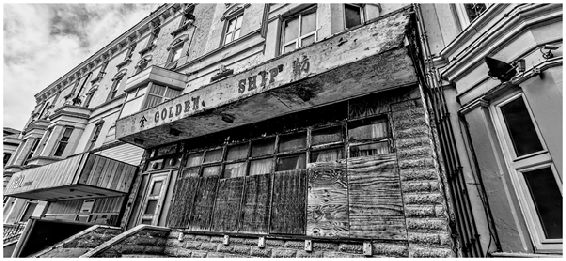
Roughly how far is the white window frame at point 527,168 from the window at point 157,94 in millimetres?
10587

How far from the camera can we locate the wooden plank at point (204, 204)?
6.04 meters

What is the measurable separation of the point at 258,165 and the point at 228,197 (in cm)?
105

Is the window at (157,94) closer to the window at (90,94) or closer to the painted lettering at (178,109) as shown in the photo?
the painted lettering at (178,109)

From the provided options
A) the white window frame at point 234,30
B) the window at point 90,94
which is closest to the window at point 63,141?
the window at point 90,94

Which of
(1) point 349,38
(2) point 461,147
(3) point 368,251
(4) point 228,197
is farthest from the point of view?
(4) point 228,197

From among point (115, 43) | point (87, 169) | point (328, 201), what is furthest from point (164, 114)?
point (115, 43)

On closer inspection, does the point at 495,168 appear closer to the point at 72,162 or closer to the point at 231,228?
the point at 231,228

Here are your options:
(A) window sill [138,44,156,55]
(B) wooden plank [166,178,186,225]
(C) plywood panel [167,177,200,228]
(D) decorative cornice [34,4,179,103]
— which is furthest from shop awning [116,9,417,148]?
(D) decorative cornice [34,4,179,103]

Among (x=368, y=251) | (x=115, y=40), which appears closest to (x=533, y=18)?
(x=368, y=251)

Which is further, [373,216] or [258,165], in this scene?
[258,165]

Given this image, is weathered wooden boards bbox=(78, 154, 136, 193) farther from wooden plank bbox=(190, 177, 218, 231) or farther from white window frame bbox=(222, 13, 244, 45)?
white window frame bbox=(222, 13, 244, 45)

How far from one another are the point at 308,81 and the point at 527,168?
11.8 ft

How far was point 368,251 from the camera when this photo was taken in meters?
3.85

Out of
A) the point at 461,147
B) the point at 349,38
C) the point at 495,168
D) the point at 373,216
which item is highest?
Result: the point at 349,38
